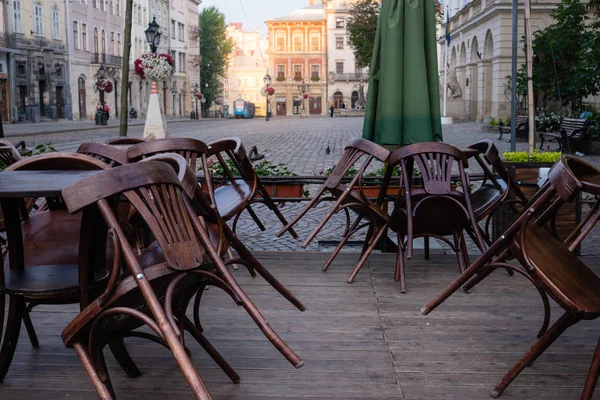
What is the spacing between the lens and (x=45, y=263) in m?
3.35

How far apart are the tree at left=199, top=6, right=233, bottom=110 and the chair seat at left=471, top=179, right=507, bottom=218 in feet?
228

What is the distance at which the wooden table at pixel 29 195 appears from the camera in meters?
2.61

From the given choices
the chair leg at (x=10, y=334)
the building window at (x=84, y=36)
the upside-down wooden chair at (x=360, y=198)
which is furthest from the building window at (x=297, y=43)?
the chair leg at (x=10, y=334)

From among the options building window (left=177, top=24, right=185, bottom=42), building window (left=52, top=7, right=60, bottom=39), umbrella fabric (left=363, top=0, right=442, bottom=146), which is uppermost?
building window (left=177, top=24, right=185, bottom=42)

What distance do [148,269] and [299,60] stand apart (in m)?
85.4

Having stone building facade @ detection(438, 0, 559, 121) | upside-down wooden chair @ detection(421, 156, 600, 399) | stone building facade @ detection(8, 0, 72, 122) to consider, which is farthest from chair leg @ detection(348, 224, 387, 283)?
stone building facade @ detection(8, 0, 72, 122)

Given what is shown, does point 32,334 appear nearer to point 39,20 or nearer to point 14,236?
point 14,236

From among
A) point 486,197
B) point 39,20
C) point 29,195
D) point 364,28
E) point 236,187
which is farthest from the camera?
point 364,28

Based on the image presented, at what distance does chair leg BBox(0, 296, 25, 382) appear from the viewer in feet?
9.68

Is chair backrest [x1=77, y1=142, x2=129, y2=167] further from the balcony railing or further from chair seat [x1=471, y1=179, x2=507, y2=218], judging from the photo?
the balcony railing

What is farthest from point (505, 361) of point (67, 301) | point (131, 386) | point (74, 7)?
point (74, 7)

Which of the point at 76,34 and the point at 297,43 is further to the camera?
the point at 297,43

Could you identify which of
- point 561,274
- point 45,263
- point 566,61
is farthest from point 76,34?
point 561,274

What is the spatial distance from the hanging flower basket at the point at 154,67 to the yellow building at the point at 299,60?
67.9 m
